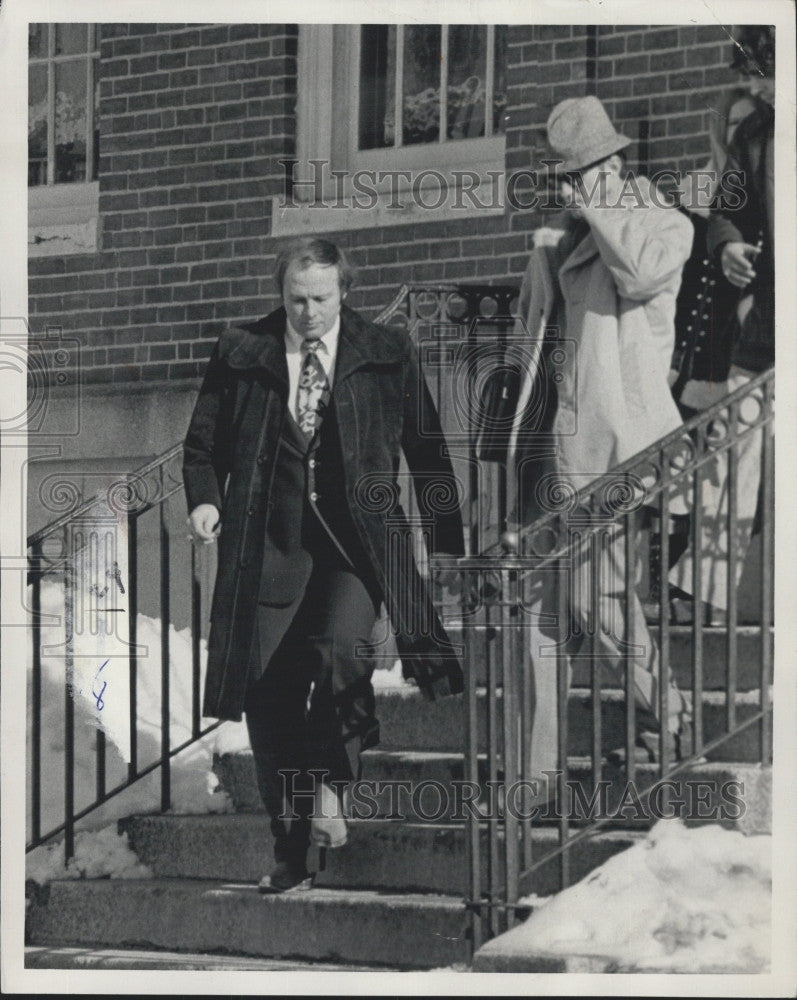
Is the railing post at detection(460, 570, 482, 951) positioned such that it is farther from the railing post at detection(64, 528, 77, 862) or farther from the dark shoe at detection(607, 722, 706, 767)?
the railing post at detection(64, 528, 77, 862)

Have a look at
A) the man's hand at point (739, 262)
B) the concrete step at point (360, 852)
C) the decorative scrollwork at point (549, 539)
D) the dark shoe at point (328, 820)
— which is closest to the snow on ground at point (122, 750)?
the concrete step at point (360, 852)

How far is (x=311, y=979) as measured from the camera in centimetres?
678

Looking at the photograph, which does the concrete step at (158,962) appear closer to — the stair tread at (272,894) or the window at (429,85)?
the stair tread at (272,894)

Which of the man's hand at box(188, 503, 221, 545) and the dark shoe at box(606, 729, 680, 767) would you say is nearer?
the dark shoe at box(606, 729, 680, 767)

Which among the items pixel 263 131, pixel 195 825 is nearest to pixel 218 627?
pixel 195 825

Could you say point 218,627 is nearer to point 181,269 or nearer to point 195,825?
point 195,825

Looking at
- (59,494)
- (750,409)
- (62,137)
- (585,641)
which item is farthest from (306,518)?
(62,137)

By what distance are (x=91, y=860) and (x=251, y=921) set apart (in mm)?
736

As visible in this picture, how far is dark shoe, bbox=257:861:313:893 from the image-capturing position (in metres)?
6.90

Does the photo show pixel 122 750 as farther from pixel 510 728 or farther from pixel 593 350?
pixel 593 350

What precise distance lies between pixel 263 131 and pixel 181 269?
64cm

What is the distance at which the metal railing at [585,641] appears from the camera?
21.5ft

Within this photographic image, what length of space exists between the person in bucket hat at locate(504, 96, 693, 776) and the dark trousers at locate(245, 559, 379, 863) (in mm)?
643

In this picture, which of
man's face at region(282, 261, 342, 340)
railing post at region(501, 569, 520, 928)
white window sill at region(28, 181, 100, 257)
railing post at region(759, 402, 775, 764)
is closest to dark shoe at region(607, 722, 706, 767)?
railing post at region(759, 402, 775, 764)
